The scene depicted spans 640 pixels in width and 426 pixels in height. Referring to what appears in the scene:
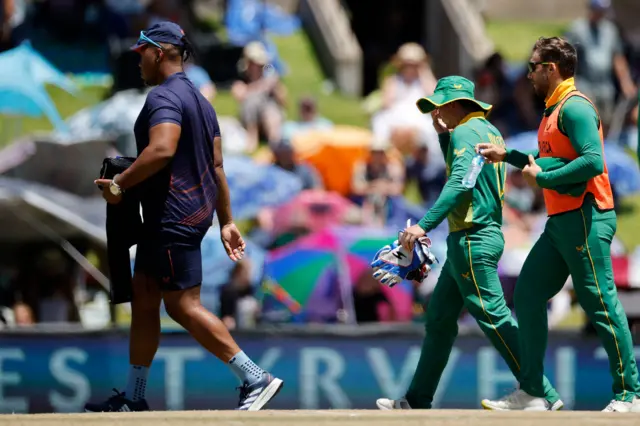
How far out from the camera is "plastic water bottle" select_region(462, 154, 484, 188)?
734cm

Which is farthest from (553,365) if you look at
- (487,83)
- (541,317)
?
(487,83)

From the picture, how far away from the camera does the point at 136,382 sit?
299 inches

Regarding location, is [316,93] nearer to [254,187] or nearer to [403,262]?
[254,187]

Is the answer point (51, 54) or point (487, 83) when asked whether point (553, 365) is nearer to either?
point (487, 83)

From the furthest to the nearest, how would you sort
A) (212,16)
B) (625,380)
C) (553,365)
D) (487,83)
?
A: (212,16)
(487,83)
(553,365)
(625,380)

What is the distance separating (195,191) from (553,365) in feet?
13.6

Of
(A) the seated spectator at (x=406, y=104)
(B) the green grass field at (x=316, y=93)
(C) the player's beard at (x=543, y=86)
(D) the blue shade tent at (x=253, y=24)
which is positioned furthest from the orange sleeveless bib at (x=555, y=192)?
(D) the blue shade tent at (x=253, y=24)

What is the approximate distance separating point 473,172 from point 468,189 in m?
0.09

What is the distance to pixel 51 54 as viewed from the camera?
1794 centimetres

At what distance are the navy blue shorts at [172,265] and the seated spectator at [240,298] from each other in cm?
530

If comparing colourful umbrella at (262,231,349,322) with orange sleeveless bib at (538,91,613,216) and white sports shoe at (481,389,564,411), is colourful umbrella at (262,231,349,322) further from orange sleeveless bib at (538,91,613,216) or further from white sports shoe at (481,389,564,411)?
orange sleeveless bib at (538,91,613,216)

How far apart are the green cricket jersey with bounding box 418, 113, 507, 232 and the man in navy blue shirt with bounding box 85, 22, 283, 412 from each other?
1159 millimetres

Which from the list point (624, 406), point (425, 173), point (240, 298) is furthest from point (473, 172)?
point (425, 173)

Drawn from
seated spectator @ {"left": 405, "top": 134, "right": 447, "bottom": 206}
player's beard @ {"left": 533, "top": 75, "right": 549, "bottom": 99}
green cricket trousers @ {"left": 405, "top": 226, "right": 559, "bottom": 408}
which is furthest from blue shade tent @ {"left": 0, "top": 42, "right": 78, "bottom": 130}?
player's beard @ {"left": 533, "top": 75, "right": 549, "bottom": 99}
